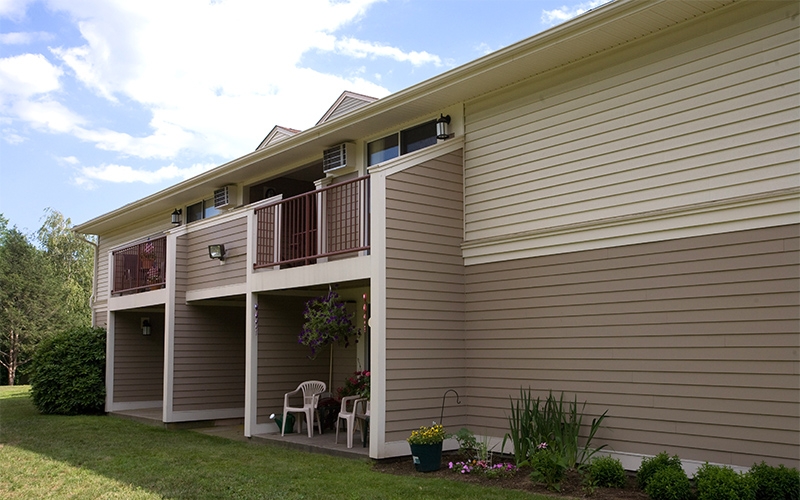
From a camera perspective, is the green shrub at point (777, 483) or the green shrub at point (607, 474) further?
the green shrub at point (607, 474)

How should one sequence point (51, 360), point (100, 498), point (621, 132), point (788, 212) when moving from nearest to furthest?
point (788, 212), point (100, 498), point (621, 132), point (51, 360)

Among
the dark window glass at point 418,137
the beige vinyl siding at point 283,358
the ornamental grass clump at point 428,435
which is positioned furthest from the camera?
the beige vinyl siding at point 283,358

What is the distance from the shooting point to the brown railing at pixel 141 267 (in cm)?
1427

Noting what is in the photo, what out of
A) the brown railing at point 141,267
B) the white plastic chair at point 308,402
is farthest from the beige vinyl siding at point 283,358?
the brown railing at point 141,267

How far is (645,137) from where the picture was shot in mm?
7473

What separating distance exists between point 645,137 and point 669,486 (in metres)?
3.46

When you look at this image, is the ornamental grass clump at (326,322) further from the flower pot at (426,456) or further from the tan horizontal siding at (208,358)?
the tan horizontal siding at (208,358)

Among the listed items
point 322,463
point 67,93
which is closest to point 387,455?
point 322,463

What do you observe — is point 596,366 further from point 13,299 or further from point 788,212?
point 13,299

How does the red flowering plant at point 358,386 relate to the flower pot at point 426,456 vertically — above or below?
above

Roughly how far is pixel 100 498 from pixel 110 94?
30175 millimetres

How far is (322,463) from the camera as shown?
854 cm

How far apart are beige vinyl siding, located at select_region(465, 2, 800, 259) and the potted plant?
236cm

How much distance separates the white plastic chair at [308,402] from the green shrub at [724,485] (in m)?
5.85
